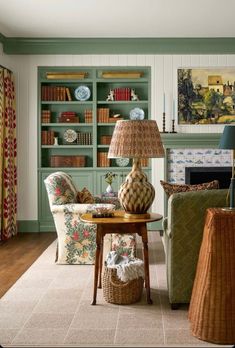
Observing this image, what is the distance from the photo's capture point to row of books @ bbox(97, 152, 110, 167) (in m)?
6.91

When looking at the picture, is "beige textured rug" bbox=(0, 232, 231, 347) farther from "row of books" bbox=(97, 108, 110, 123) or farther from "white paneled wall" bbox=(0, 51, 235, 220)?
"row of books" bbox=(97, 108, 110, 123)

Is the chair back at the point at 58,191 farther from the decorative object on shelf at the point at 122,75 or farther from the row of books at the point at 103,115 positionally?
the decorative object on shelf at the point at 122,75

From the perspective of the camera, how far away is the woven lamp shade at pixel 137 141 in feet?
11.4

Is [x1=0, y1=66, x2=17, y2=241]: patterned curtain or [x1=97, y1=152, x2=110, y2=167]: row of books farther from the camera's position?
[x1=97, y1=152, x2=110, y2=167]: row of books

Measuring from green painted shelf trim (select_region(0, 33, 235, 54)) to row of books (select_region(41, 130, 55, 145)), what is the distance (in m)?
1.17

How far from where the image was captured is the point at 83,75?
675cm

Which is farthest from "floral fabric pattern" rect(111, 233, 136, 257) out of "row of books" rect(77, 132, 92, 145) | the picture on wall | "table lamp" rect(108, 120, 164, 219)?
the picture on wall

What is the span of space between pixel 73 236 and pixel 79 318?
1579 mm

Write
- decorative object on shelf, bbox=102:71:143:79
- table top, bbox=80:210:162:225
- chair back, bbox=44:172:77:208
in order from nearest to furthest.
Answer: table top, bbox=80:210:162:225 → chair back, bbox=44:172:77:208 → decorative object on shelf, bbox=102:71:143:79

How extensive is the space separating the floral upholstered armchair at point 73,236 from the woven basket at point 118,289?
1.15m

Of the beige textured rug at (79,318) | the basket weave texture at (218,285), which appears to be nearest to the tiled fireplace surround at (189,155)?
the beige textured rug at (79,318)

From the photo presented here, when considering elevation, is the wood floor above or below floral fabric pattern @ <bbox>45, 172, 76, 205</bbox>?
below

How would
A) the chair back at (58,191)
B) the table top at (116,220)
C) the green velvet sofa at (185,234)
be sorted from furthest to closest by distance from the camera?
the chair back at (58,191)
the table top at (116,220)
the green velvet sofa at (185,234)

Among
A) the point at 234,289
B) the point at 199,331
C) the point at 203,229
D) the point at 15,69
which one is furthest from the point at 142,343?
the point at 15,69
